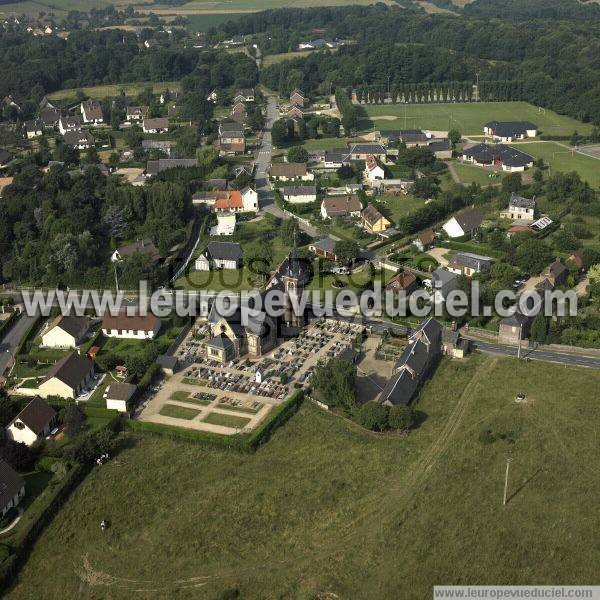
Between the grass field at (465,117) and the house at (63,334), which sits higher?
the house at (63,334)

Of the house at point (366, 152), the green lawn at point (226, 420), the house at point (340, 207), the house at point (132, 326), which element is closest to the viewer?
the green lawn at point (226, 420)

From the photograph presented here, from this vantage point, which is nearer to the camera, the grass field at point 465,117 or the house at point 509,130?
the house at point 509,130

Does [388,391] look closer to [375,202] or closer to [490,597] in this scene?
[490,597]

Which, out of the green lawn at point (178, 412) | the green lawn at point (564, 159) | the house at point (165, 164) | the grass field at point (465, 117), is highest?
the house at point (165, 164)

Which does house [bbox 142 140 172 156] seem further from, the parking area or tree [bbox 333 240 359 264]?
the parking area

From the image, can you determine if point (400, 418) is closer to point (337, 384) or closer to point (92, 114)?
point (337, 384)

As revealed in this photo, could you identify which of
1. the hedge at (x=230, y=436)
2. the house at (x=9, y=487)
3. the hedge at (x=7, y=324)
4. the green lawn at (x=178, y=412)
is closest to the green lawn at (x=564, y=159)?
the hedge at (x=230, y=436)

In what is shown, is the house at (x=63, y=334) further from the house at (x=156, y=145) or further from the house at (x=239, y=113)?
the house at (x=239, y=113)
